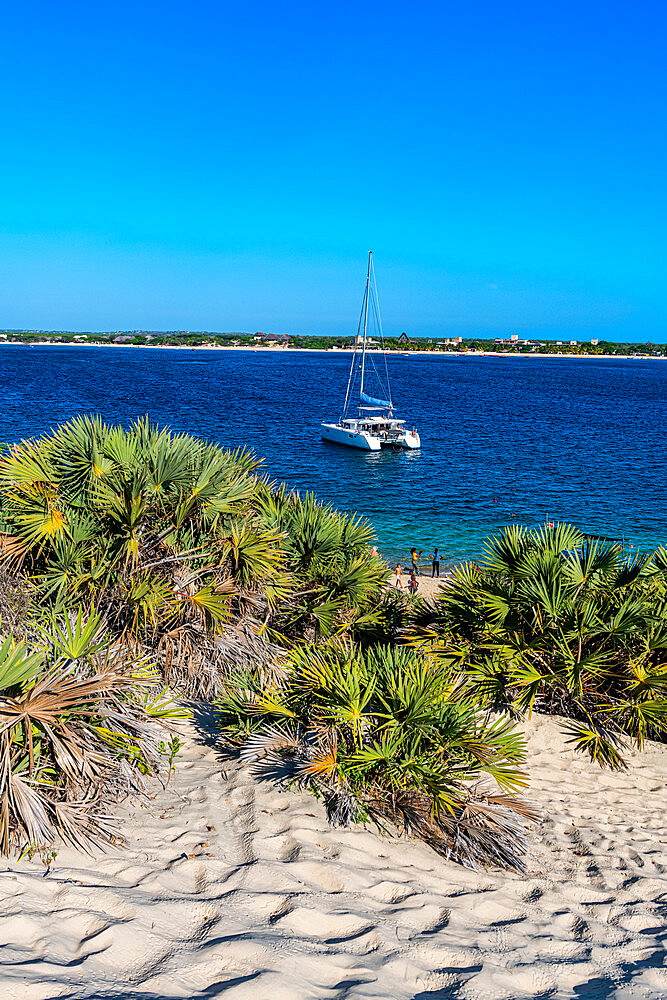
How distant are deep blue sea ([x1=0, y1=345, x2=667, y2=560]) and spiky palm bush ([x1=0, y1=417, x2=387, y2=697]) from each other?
15.1m

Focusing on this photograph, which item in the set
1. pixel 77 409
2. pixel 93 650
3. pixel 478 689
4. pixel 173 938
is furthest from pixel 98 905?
pixel 77 409

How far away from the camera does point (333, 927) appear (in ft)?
12.4

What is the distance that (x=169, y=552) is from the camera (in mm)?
7086

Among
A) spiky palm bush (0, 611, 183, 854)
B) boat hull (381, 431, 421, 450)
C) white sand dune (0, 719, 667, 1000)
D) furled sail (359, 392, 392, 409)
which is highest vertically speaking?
furled sail (359, 392, 392, 409)

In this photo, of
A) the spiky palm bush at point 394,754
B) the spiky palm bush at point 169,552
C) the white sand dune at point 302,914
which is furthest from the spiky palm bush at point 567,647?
the white sand dune at point 302,914

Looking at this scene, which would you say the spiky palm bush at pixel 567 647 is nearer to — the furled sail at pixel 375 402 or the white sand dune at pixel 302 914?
the white sand dune at pixel 302 914

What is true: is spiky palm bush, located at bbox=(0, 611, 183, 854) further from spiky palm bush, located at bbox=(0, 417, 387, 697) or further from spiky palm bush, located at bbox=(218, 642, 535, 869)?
spiky palm bush, located at bbox=(0, 417, 387, 697)

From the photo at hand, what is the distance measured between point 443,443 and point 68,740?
1888 inches

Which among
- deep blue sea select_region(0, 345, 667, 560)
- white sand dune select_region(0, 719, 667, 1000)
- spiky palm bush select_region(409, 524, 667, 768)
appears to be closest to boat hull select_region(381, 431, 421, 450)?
deep blue sea select_region(0, 345, 667, 560)

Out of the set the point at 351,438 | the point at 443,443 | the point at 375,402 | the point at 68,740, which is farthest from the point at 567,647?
the point at 375,402

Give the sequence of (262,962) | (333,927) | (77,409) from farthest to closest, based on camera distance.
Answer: (77,409) < (333,927) < (262,962)

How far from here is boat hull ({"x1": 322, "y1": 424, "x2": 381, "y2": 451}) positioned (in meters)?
45.5

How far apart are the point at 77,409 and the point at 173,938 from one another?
6099 cm

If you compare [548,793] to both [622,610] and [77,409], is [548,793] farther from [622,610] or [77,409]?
[77,409]
